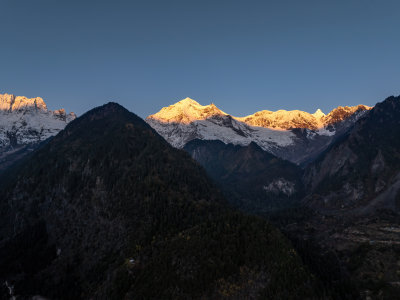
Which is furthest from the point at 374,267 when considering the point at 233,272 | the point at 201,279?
the point at 201,279

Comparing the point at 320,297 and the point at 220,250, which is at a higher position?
the point at 220,250

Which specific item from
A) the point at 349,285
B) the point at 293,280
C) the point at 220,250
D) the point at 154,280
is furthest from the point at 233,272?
the point at 349,285

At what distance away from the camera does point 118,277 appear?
19300 centimetres

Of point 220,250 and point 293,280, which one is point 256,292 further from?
point 220,250

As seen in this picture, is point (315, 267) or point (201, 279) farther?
point (315, 267)

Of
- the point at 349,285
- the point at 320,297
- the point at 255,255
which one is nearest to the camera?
the point at 320,297

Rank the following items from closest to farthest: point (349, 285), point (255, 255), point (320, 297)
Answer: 1. point (320, 297)
2. point (349, 285)
3. point (255, 255)

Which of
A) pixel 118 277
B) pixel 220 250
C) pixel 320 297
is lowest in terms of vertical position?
pixel 118 277

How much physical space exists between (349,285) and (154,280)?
11136 cm

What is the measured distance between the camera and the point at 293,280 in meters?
165

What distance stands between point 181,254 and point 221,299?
39.9 meters

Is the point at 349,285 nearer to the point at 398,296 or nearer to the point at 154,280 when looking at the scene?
the point at 398,296

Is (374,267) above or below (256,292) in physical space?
above

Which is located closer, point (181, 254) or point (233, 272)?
point (233, 272)
